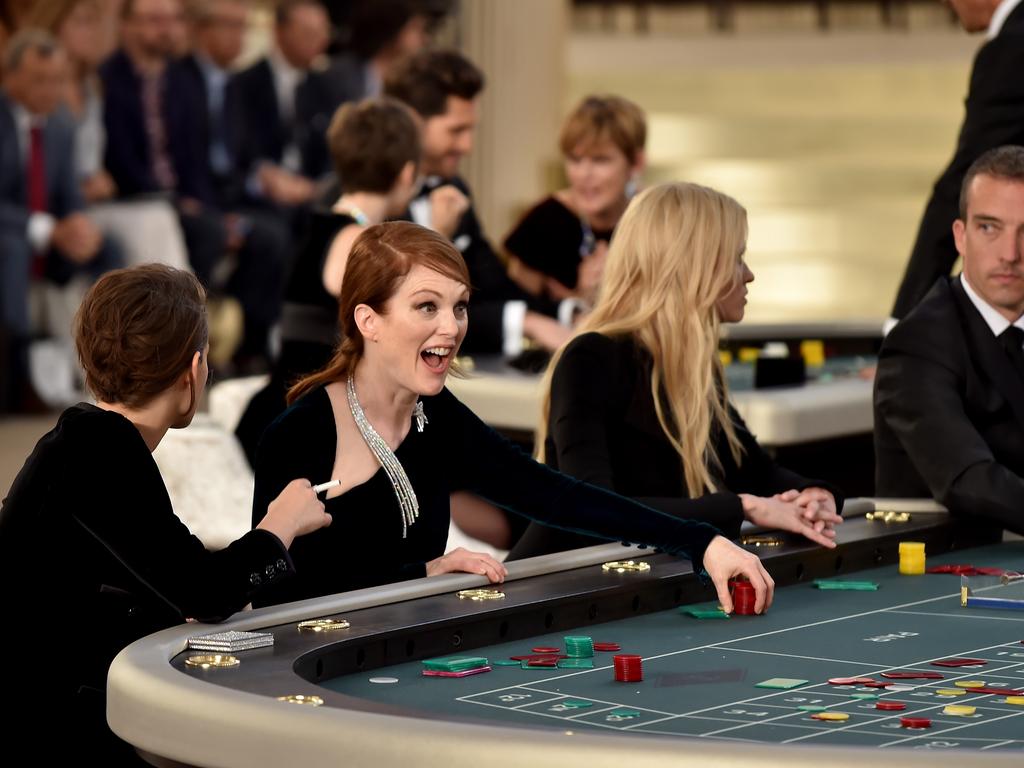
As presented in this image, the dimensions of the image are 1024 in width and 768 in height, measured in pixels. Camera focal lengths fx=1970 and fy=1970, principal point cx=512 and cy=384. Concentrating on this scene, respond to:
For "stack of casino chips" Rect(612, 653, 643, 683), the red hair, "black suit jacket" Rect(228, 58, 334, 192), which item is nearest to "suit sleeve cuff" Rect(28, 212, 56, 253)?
"black suit jacket" Rect(228, 58, 334, 192)

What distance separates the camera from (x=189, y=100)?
10414mm

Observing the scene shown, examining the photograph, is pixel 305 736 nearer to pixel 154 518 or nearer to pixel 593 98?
pixel 154 518

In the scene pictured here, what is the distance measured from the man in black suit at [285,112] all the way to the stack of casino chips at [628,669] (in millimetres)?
8512

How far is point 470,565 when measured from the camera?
2926 millimetres

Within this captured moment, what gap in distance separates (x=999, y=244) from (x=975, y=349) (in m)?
0.21

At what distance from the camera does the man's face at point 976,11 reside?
494 centimetres

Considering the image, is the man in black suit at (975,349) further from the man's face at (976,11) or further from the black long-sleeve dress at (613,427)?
the man's face at (976,11)

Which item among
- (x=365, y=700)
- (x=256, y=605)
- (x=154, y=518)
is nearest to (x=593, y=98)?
(x=256, y=605)

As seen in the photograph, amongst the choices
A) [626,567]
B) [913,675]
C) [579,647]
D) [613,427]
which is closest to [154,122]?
[613,427]

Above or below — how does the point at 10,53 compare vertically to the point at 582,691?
above

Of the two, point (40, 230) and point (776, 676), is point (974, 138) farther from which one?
point (40, 230)

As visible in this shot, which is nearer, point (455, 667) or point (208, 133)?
point (455, 667)

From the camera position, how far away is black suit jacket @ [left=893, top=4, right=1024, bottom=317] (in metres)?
4.62

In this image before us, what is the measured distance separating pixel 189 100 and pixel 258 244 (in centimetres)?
84
